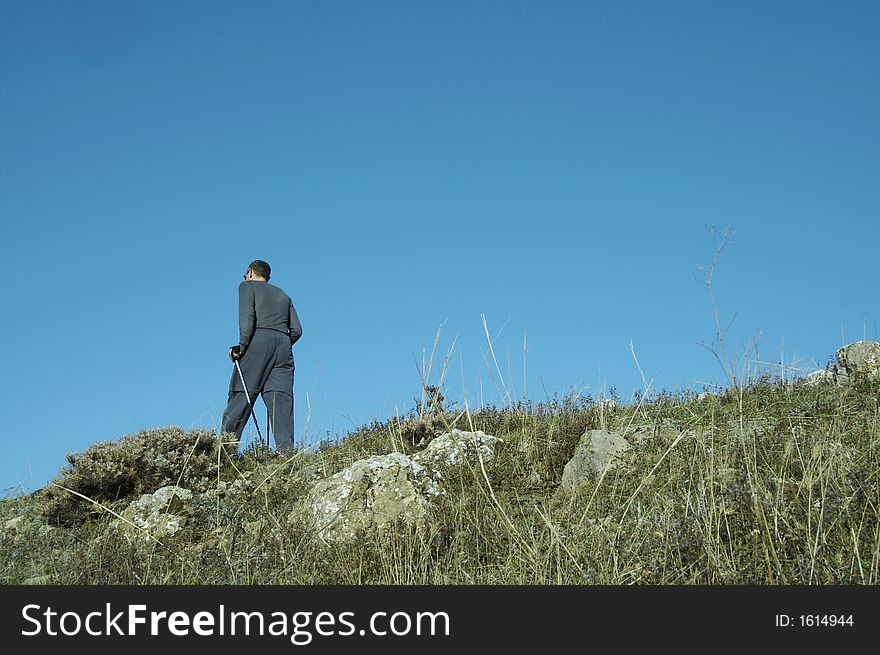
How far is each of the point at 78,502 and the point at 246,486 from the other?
2537 millimetres

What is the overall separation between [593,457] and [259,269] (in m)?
6.89

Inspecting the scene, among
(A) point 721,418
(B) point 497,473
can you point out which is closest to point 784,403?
(A) point 721,418

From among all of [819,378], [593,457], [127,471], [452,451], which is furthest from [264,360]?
[819,378]

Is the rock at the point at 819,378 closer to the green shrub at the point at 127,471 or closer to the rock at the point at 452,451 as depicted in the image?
the rock at the point at 452,451

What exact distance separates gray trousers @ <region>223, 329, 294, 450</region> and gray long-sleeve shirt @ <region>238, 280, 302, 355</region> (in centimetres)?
13

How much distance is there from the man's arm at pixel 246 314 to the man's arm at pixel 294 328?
2.00 ft

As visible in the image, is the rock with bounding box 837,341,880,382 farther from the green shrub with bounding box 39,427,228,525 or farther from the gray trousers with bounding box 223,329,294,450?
the green shrub with bounding box 39,427,228,525

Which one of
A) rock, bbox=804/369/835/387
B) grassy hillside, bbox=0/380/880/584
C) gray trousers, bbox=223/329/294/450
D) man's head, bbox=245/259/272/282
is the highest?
man's head, bbox=245/259/272/282

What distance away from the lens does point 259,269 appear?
11867mm

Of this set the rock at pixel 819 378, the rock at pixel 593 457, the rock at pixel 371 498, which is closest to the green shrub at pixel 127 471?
the rock at pixel 371 498

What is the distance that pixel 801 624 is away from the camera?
370 centimetres

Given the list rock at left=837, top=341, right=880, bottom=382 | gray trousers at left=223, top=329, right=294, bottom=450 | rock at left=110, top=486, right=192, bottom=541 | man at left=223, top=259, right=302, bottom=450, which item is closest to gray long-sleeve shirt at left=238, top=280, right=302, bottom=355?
man at left=223, top=259, right=302, bottom=450

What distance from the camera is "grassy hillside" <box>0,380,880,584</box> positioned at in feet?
15.1

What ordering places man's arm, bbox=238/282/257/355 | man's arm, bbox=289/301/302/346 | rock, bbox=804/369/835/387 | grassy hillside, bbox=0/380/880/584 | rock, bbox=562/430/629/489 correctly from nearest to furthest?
grassy hillside, bbox=0/380/880/584, rock, bbox=562/430/629/489, rock, bbox=804/369/835/387, man's arm, bbox=238/282/257/355, man's arm, bbox=289/301/302/346
